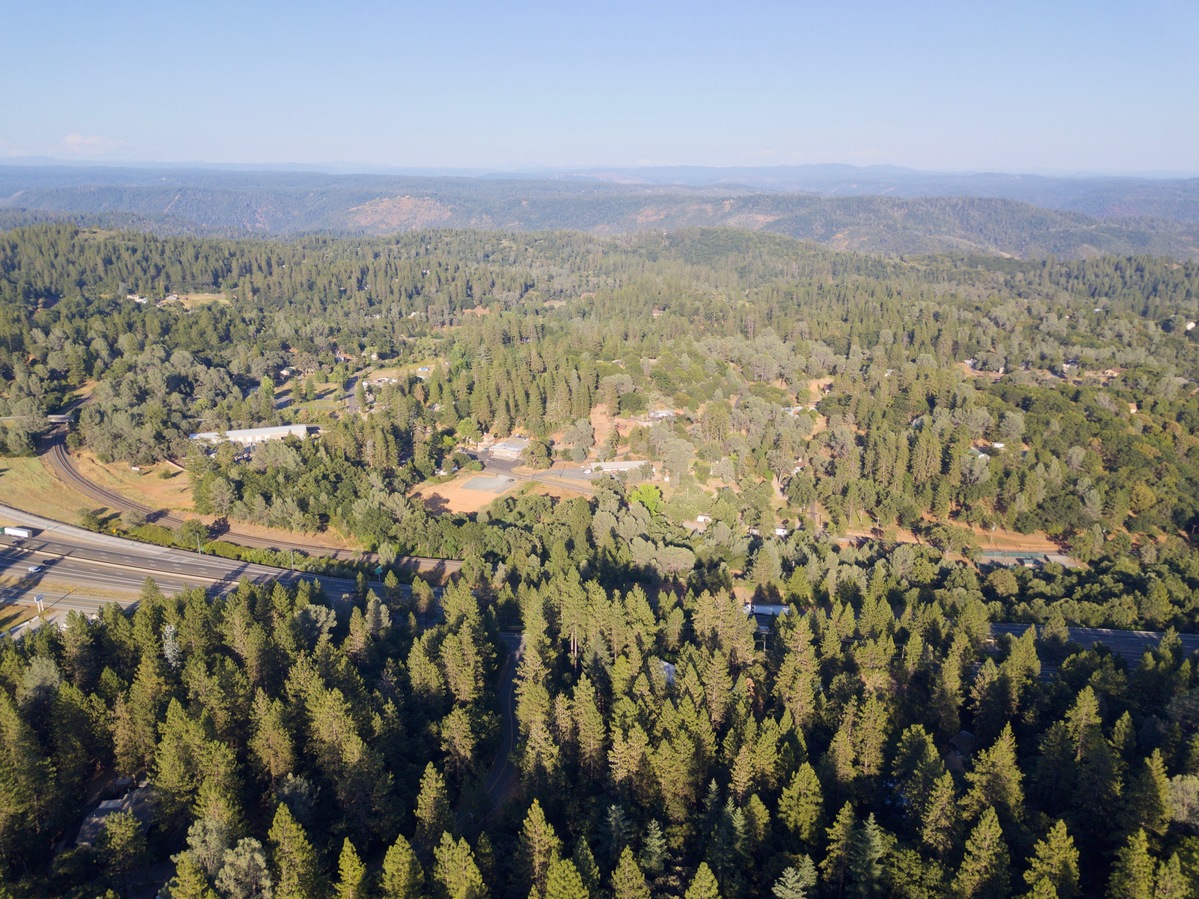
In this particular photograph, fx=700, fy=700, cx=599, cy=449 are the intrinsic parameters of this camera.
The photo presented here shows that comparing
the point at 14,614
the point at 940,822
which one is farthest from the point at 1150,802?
the point at 14,614

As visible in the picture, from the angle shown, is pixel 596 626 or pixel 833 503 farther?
pixel 833 503

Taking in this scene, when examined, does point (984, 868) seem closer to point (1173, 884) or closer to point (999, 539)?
point (1173, 884)

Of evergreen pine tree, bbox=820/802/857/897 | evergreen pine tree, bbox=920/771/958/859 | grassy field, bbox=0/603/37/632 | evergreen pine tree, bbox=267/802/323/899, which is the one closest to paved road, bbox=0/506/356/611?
grassy field, bbox=0/603/37/632

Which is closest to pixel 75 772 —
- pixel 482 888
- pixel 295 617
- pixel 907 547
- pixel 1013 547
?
pixel 295 617

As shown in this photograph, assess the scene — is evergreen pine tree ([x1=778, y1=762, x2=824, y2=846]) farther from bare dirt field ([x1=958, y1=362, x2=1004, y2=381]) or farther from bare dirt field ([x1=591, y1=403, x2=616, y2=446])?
bare dirt field ([x1=958, y1=362, x2=1004, y2=381])

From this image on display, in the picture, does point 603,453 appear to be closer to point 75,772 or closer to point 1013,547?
point 1013,547
